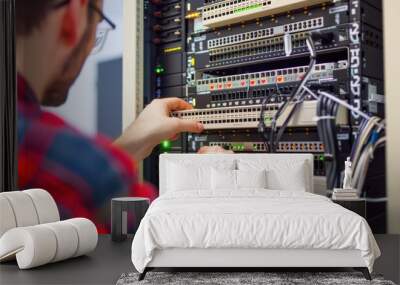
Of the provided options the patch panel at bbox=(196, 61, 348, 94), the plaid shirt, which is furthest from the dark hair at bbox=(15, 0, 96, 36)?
the patch panel at bbox=(196, 61, 348, 94)

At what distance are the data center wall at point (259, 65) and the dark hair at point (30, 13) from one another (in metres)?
1.04

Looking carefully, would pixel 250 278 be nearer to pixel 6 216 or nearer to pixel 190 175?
pixel 190 175

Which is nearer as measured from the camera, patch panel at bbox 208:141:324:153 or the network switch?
the network switch

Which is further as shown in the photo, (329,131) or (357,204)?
(329,131)

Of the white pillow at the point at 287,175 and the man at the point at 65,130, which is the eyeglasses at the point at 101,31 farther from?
the white pillow at the point at 287,175

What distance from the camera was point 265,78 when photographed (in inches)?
183

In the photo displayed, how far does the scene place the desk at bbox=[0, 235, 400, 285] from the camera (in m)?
3.13

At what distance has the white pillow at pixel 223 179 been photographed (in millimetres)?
4254

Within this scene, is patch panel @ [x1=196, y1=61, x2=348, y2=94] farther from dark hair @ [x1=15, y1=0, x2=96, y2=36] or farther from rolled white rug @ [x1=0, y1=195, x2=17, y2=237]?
rolled white rug @ [x1=0, y1=195, x2=17, y2=237]

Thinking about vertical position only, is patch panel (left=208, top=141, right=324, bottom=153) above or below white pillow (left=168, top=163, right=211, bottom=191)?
above

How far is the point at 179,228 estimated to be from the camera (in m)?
3.03

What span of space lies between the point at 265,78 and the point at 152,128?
1.30m

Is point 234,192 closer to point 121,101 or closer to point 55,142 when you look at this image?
point 121,101

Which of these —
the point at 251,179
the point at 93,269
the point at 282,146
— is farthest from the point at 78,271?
the point at 282,146
